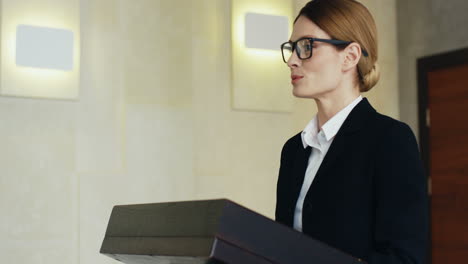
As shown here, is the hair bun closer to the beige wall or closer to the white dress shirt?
the white dress shirt

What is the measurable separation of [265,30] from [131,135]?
1.35 meters

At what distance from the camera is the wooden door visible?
18.3 feet

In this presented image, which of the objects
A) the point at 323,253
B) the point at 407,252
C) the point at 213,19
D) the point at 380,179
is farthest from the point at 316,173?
the point at 213,19

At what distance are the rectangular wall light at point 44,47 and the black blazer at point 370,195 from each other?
3285mm

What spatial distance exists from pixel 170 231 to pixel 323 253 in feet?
0.86

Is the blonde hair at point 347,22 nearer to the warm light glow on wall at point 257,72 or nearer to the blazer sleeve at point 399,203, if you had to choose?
the blazer sleeve at point 399,203

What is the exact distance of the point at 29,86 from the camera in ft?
15.3

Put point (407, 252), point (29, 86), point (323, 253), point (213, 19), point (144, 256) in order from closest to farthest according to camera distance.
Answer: point (323, 253) → point (144, 256) → point (407, 252) → point (29, 86) → point (213, 19)

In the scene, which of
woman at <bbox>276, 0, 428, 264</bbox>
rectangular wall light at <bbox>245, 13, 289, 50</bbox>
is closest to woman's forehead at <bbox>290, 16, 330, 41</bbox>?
woman at <bbox>276, 0, 428, 264</bbox>

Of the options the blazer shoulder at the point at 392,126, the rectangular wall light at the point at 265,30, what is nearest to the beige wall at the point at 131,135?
the rectangular wall light at the point at 265,30

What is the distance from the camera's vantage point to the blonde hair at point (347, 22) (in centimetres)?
175

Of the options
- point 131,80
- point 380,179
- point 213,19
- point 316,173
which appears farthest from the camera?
point 213,19

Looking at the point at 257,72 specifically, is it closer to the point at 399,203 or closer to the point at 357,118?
the point at 357,118

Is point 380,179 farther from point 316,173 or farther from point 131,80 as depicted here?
point 131,80
